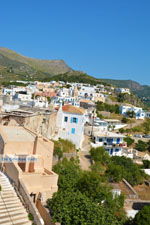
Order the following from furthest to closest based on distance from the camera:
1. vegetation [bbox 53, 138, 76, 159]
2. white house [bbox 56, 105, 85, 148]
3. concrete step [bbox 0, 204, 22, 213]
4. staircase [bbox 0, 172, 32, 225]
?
white house [bbox 56, 105, 85, 148] < vegetation [bbox 53, 138, 76, 159] < concrete step [bbox 0, 204, 22, 213] < staircase [bbox 0, 172, 32, 225]

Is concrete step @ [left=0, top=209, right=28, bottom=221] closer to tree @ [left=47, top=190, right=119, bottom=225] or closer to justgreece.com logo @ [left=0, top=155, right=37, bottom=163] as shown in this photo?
tree @ [left=47, top=190, right=119, bottom=225]

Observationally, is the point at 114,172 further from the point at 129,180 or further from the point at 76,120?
the point at 76,120

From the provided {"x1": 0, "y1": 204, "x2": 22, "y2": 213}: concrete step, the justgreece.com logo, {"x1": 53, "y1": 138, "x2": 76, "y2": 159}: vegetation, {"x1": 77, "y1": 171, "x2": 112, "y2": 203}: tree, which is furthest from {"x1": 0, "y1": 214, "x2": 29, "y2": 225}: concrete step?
{"x1": 53, "y1": 138, "x2": 76, "y2": 159}: vegetation

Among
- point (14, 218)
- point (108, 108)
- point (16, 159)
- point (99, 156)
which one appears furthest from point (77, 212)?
point (108, 108)

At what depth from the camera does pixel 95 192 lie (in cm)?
1547

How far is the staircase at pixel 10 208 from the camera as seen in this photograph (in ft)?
37.9

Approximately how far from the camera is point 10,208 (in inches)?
481

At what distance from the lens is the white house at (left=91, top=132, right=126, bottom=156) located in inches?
1534

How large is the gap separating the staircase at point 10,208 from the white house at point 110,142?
2519 centimetres

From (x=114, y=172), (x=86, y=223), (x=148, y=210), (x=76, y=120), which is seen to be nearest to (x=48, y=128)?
(x=76, y=120)

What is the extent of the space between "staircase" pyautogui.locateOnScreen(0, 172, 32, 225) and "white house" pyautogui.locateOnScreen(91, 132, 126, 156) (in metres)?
25.2

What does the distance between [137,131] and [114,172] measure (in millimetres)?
34774

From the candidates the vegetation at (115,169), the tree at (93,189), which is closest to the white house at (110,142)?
the vegetation at (115,169)

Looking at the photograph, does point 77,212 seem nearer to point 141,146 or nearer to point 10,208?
point 10,208
